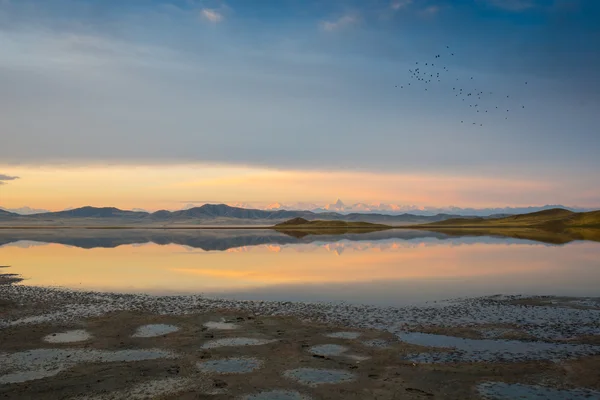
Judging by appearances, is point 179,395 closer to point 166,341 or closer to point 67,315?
point 166,341

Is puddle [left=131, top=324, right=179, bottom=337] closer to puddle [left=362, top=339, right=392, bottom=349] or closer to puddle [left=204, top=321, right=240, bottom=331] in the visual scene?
puddle [left=204, top=321, right=240, bottom=331]

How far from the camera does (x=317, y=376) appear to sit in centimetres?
1189

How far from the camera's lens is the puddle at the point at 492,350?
13.2 meters

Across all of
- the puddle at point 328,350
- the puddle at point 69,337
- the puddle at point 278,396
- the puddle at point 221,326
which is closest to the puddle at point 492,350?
the puddle at point 328,350

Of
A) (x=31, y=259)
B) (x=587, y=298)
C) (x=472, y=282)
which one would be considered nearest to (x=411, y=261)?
(x=472, y=282)

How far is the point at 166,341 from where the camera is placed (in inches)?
601

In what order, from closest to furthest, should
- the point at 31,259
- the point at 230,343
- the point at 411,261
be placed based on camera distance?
the point at 230,343 < the point at 411,261 < the point at 31,259

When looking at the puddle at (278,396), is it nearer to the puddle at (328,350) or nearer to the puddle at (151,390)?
the puddle at (151,390)

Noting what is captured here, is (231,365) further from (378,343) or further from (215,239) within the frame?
(215,239)

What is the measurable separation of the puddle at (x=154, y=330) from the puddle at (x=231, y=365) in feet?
13.1

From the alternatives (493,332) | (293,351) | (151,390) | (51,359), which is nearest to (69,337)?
(51,359)

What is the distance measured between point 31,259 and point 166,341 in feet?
114

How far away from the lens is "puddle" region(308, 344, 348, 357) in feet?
45.3

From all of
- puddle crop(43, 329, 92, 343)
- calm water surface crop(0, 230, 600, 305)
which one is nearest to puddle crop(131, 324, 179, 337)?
puddle crop(43, 329, 92, 343)
